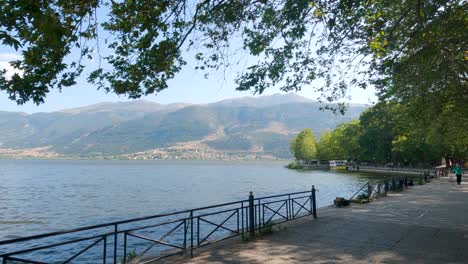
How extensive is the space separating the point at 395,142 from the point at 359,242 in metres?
62.4

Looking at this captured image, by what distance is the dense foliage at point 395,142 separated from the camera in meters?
25.3

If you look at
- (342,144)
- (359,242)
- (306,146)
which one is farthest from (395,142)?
(306,146)

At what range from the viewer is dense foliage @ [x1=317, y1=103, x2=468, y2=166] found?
25297 mm

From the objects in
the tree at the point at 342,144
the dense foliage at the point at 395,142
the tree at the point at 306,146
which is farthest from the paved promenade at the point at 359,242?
the tree at the point at 306,146

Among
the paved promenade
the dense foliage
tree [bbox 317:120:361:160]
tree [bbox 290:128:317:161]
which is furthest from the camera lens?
tree [bbox 290:128:317:161]

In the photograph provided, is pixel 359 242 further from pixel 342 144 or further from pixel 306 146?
pixel 306 146

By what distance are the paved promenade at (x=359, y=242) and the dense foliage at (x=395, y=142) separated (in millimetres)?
9741

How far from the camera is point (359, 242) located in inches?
409

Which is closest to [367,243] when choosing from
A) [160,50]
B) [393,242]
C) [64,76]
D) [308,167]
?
[393,242]

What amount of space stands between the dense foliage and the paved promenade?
9.74 metres

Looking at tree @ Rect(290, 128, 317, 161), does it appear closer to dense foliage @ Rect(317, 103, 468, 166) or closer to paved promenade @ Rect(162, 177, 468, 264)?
dense foliage @ Rect(317, 103, 468, 166)

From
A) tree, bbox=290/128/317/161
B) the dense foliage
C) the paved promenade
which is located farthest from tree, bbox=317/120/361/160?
the paved promenade

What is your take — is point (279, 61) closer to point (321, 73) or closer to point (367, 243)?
point (321, 73)

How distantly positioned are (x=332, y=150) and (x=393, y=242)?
11602cm
